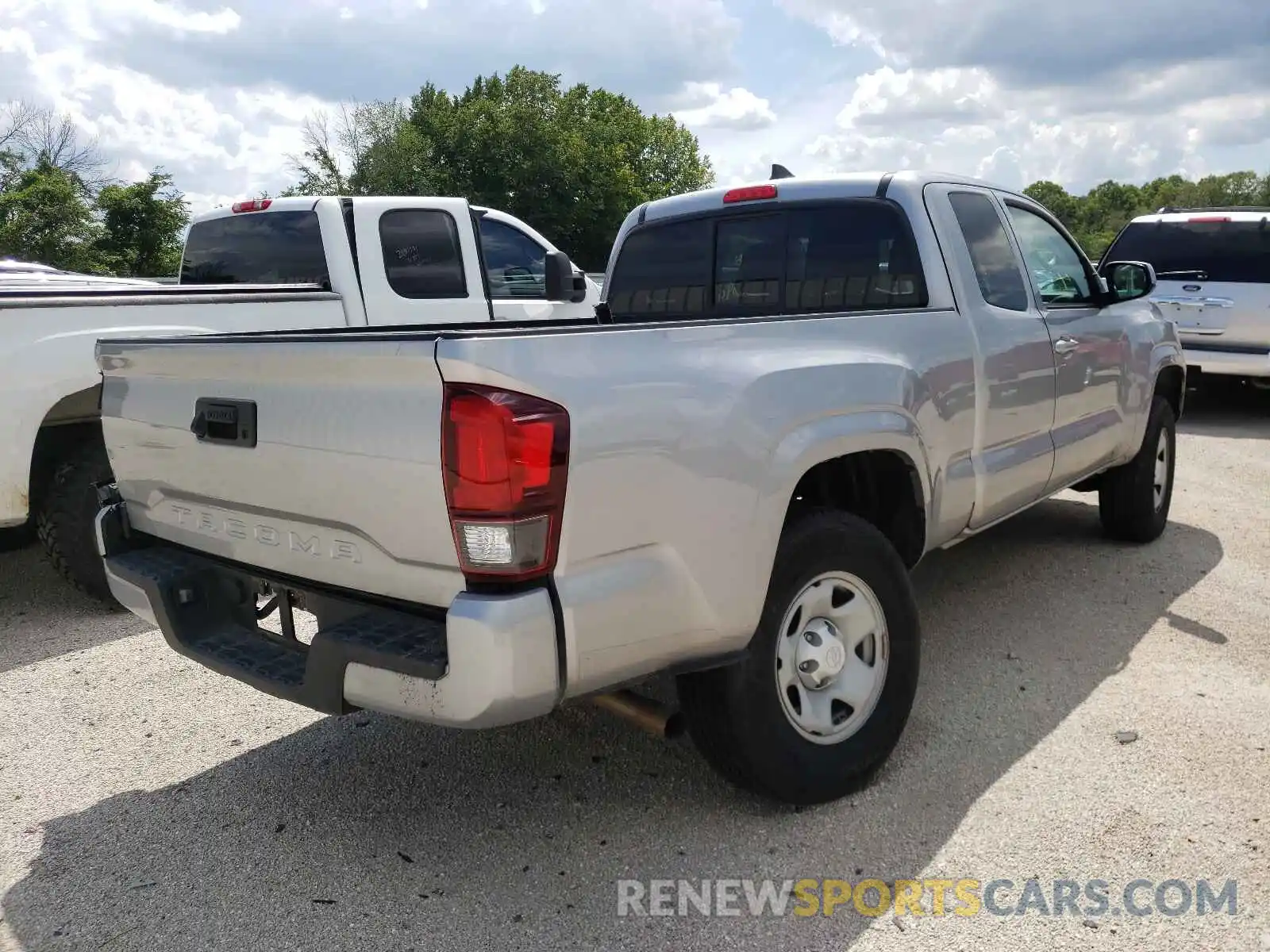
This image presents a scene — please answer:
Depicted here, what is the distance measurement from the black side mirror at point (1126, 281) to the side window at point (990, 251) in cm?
96

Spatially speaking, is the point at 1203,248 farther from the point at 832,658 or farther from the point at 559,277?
the point at 832,658

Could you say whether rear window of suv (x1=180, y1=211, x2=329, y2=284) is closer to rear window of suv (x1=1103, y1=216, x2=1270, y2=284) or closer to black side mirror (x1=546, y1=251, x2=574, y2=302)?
black side mirror (x1=546, y1=251, x2=574, y2=302)

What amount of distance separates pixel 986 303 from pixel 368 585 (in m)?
2.65

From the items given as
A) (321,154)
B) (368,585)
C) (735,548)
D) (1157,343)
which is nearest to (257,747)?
(368,585)

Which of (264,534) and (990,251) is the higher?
(990,251)

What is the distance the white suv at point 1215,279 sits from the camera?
31.1ft

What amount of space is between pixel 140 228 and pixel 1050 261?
32.2 metres

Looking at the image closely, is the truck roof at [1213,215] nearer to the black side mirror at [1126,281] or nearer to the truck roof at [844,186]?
the black side mirror at [1126,281]

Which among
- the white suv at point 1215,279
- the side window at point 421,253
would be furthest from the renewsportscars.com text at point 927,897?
the white suv at point 1215,279

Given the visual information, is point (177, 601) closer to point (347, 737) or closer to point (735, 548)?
point (347, 737)


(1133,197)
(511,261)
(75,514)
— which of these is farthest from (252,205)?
(1133,197)

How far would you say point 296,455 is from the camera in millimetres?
2580

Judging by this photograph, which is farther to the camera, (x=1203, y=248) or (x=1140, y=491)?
(x=1203, y=248)

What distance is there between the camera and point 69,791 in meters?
3.33
